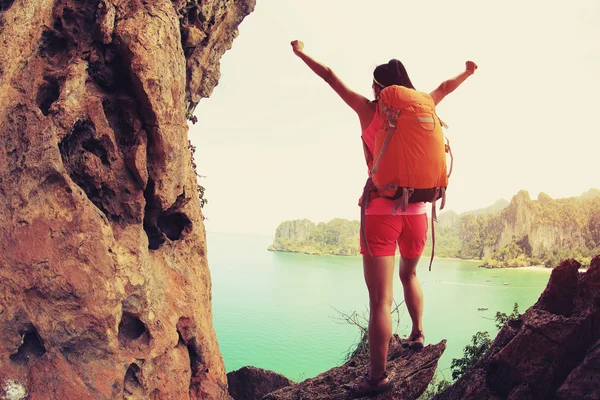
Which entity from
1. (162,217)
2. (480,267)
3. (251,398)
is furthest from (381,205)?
(480,267)

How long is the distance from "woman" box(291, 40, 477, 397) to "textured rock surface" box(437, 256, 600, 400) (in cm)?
94

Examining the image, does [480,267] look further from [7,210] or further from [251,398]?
[7,210]

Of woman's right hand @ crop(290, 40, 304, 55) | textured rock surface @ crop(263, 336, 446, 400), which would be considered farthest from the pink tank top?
textured rock surface @ crop(263, 336, 446, 400)

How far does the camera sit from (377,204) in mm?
3531

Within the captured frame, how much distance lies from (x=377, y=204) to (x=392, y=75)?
0.97 metres

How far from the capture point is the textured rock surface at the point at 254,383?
7375mm

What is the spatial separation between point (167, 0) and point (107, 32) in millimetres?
689

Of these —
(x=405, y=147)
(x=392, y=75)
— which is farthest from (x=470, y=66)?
(x=405, y=147)

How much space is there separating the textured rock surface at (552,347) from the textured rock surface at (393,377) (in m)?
0.36

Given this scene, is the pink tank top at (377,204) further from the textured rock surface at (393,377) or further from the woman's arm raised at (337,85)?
the textured rock surface at (393,377)

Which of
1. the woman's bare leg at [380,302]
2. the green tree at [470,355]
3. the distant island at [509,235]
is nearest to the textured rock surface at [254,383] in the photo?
the green tree at [470,355]

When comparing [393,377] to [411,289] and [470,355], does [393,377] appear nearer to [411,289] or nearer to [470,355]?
[411,289]

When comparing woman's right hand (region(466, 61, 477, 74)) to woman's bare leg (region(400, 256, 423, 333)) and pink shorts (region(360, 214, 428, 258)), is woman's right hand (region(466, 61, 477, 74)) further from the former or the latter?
woman's bare leg (region(400, 256, 423, 333))

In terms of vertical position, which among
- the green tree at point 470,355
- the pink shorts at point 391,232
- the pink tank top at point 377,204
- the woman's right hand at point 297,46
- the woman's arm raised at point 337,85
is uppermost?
the woman's right hand at point 297,46
